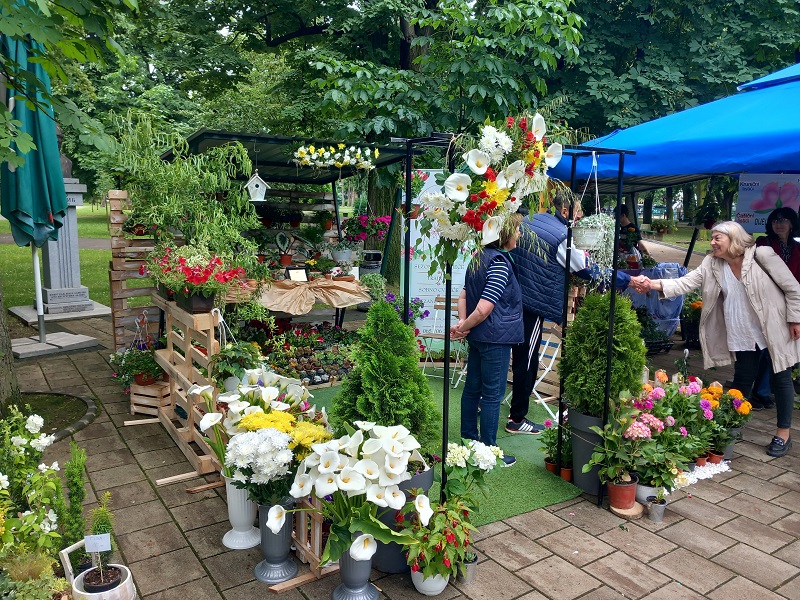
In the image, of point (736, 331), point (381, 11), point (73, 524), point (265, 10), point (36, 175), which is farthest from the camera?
point (265, 10)

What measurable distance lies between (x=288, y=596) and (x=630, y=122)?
25.8 ft

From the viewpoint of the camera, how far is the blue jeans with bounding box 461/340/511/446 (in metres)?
3.60

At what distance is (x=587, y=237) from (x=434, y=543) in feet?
6.48

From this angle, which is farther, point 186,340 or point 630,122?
point 630,122

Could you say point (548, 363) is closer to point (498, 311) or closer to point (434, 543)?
point (498, 311)

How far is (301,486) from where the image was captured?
8.06ft

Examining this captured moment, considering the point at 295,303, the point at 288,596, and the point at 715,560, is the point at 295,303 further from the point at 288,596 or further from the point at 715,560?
the point at 715,560

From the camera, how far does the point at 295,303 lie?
5418 millimetres

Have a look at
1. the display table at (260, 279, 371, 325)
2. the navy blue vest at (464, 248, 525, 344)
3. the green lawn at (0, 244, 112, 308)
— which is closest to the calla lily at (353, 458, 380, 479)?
the navy blue vest at (464, 248, 525, 344)

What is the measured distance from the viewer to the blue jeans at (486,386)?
3604 mm

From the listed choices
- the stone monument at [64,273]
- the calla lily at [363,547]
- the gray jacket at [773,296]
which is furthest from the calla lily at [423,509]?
the stone monument at [64,273]

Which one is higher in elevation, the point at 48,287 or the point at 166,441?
the point at 48,287

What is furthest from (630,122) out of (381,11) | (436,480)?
(436,480)

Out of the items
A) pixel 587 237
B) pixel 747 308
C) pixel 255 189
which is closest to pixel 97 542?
pixel 587 237
